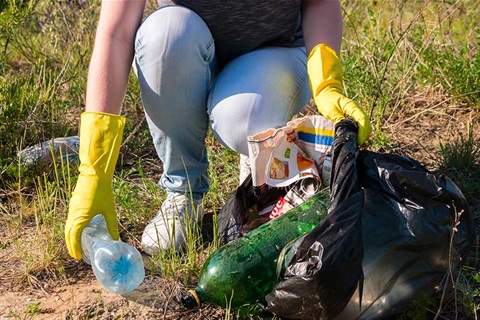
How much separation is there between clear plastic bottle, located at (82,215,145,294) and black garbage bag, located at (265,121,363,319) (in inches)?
15.7

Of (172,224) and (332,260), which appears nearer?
(332,260)

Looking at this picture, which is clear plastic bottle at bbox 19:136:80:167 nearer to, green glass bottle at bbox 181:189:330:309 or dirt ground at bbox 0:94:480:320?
dirt ground at bbox 0:94:480:320

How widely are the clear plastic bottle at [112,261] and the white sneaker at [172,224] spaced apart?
214 mm

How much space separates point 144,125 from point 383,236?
1833 millimetres

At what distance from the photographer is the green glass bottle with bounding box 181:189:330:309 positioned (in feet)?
6.93

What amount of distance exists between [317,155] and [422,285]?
0.56 m

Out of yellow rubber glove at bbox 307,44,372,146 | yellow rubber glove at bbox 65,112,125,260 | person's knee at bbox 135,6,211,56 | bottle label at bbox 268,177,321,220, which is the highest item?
person's knee at bbox 135,6,211,56

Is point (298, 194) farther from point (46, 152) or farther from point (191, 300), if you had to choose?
point (46, 152)

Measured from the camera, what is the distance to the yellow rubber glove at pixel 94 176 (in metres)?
2.09

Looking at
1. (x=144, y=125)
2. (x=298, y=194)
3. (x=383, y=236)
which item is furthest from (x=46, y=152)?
(x=383, y=236)

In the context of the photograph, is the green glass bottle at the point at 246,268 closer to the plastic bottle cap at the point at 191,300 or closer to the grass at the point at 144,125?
the plastic bottle cap at the point at 191,300

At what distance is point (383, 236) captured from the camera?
199cm


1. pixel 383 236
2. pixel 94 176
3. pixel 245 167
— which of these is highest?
pixel 94 176

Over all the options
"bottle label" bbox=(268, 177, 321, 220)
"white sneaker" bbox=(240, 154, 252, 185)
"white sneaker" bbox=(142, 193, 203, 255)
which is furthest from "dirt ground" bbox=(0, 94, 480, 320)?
"white sneaker" bbox=(240, 154, 252, 185)
